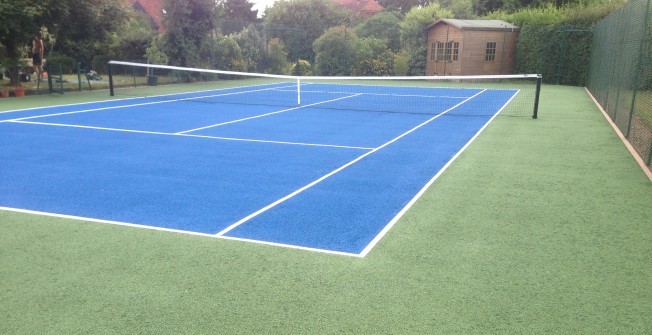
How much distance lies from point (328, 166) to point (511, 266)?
14.1 ft

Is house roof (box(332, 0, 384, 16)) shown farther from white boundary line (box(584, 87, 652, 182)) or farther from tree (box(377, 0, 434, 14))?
white boundary line (box(584, 87, 652, 182))

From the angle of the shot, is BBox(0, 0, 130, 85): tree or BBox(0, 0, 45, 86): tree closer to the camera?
BBox(0, 0, 45, 86): tree

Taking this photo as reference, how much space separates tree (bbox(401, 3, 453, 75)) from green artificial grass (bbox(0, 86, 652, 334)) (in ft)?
85.7

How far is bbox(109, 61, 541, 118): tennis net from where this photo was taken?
16.3 m

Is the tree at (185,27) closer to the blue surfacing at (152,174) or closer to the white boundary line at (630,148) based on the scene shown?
the blue surfacing at (152,174)

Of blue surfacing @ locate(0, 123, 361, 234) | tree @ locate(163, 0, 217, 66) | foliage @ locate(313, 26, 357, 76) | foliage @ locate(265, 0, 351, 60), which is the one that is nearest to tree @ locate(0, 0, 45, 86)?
blue surfacing @ locate(0, 123, 361, 234)

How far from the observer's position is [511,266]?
4566 millimetres

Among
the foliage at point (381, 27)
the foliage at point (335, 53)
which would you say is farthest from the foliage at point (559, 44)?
the foliage at point (381, 27)

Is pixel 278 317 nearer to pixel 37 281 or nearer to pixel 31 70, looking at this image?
pixel 37 281

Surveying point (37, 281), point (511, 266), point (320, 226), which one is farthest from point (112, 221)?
point (511, 266)

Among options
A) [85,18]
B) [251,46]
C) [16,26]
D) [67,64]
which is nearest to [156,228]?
[16,26]

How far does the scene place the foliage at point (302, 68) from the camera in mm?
33250

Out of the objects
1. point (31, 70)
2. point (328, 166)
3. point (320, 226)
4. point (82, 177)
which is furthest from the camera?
point (31, 70)

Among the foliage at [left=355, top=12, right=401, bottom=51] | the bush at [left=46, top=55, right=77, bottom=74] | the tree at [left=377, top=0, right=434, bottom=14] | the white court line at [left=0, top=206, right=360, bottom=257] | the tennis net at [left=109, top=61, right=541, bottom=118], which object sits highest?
the tree at [left=377, top=0, right=434, bottom=14]
